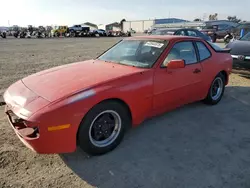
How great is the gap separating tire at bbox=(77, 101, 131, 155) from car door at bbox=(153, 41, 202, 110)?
2.16 ft

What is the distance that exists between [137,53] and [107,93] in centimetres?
128

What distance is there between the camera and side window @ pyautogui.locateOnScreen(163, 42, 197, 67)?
3.72 metres

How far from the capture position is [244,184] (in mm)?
2482

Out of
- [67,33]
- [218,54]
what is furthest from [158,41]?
[67,33]

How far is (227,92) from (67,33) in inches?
1788

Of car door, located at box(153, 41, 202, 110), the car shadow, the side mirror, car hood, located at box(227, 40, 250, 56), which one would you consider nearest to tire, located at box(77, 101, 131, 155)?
the car shadow

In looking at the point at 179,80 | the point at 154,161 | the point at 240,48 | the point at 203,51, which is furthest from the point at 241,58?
the point at 154,161

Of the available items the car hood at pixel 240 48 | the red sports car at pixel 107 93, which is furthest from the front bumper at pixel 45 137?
the car hood at pixel 240 48

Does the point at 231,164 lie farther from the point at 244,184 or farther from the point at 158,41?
the point at 158,41

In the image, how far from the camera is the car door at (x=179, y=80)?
3.51m

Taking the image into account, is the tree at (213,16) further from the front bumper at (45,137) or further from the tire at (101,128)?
the front bumper at (45,137)

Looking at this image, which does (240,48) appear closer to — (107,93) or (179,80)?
(179,80)

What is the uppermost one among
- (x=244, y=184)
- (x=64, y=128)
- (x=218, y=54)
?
(x=218, y=54)

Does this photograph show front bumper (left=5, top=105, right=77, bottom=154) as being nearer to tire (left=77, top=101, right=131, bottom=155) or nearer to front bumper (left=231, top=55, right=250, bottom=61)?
tire (left=77, top=101, right=131, bottom=155)
